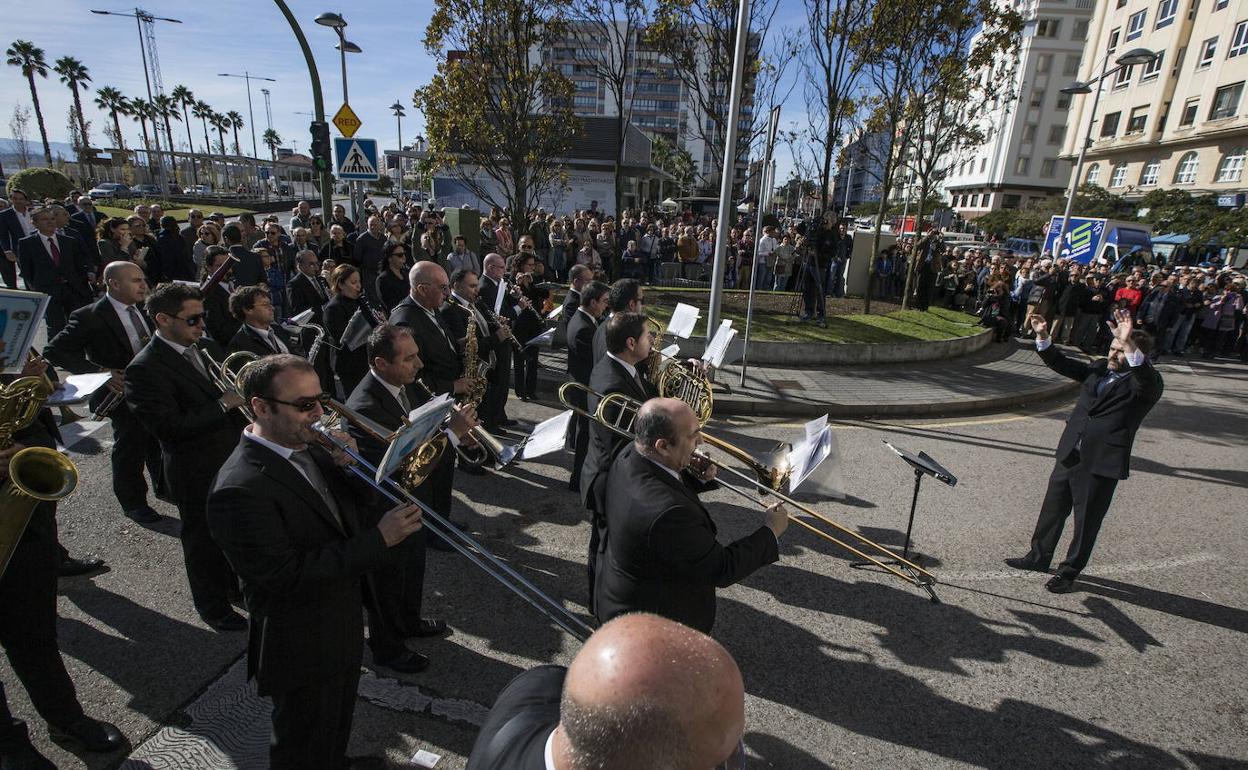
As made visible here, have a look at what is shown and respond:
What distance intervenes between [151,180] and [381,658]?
A: 2662 inches

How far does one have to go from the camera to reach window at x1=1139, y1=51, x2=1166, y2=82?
135ft

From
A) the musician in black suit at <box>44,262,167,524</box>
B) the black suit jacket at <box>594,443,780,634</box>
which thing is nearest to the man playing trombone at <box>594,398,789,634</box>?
the black suit jacket at <box>594,443,780,634</box>

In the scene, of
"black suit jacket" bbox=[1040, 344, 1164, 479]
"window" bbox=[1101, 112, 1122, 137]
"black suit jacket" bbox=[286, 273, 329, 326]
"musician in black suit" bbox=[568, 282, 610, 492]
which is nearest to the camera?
"black suit jacket" bbox=[1040, 344, 1164, 479]

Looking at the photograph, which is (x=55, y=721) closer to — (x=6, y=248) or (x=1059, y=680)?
(x=1059, y=680)

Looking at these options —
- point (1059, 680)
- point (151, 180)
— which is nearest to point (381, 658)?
point (1059, 680)

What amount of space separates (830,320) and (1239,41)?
4195 cm

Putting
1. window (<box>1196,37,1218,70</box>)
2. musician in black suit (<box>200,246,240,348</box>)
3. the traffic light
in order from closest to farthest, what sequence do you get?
musician in black suit (<box>200,246,240,348</box>) → the traffic light → window (<box>1196,37,1218,70</box>)

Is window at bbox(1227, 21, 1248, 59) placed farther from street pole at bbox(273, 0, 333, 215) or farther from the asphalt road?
street pole at bbox(273, 0, 333, 215)

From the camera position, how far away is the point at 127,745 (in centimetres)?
312

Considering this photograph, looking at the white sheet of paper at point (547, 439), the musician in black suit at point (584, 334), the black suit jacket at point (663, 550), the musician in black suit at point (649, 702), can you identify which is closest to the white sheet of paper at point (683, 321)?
the musician in black suit at point (584, 334)

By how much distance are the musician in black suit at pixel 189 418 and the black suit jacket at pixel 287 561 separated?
1.67 m

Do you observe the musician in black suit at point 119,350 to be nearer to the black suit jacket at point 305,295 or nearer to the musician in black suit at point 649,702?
the black suit jacket at point 305,295

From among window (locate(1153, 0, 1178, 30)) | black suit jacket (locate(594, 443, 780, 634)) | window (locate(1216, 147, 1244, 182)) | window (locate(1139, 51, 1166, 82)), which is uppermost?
window (locate(1153, 0, 1178, 30))

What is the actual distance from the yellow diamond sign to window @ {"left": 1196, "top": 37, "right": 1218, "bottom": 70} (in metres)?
49.3
